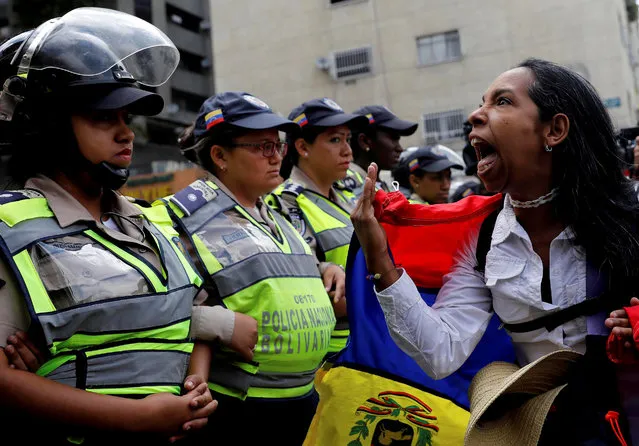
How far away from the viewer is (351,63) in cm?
2062

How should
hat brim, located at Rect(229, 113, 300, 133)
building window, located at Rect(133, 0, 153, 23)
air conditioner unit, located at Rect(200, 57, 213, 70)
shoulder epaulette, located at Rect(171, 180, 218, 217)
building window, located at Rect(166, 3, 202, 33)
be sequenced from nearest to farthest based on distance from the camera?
shoulder epaulette, located at Rect(171, 180, 218, 217) < hat brim, located at Rect(229, 113, 300, 133) < building window, located at Rect(133, 0, 153, 23) < building window, located at Rect(166, 3, 202, 33) < air conditioner unit, located at Rect(200, 57, 213, 70)

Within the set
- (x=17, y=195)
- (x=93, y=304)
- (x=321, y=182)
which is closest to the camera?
(x=93, y=304)

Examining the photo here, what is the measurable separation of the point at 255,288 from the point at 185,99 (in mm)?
33220

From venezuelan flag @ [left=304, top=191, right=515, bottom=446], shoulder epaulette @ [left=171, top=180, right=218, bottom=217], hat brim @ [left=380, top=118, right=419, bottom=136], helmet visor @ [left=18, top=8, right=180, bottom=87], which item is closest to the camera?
helmet visor @ [left=18, top=8, right=180, bottom=87]

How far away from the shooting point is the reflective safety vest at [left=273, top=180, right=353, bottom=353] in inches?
155

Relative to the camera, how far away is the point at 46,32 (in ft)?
7.22

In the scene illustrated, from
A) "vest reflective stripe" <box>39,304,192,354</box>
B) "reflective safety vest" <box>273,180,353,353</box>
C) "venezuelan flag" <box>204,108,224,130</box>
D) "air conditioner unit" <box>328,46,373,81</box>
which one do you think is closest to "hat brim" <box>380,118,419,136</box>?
"reflective safety vest" <box>273,180,353,353</box>

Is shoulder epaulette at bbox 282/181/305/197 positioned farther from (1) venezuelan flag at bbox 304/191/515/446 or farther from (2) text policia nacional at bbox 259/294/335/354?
(1) venezuelan flag at bbox 304/191/515/446

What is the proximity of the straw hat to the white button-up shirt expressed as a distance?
12 centimetres

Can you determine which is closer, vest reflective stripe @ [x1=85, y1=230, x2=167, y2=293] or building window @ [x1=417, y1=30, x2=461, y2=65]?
vest reflective stripe @ [x1=85, y1=230, x2=167, y2=293]

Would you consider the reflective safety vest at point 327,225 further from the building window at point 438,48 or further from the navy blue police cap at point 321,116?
the building window at point 438,48

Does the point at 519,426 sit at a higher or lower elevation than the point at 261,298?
lower

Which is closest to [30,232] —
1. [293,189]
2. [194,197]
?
[194,197]

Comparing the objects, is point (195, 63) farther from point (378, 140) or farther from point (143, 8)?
point (378, 140)
